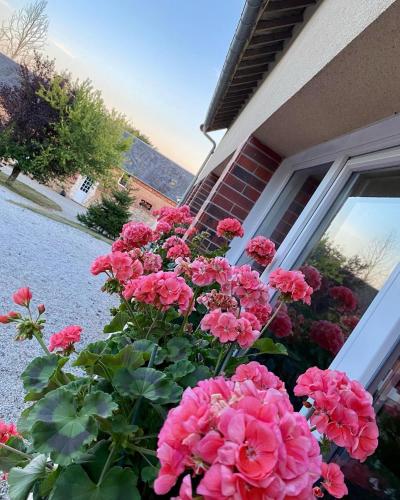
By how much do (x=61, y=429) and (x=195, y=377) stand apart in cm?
45

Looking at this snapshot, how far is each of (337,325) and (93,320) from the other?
3.59 meters

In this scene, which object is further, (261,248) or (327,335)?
(261,248)

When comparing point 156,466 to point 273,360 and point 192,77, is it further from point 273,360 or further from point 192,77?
point 192,77

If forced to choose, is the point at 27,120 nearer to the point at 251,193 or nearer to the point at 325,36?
the point at 251,193

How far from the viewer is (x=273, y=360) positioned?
212 centimetres

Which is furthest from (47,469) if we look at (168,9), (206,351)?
(168,9)

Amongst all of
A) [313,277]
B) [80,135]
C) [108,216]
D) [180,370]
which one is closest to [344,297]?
[313,277]

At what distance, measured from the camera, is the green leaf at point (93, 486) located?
866 mm

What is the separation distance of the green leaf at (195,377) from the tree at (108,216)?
48.3ft

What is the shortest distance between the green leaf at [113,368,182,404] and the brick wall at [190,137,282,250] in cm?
268

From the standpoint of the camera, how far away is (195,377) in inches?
48.4

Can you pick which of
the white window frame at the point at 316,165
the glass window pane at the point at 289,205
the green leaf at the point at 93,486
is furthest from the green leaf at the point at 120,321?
the glass window pane at the point at 289,205

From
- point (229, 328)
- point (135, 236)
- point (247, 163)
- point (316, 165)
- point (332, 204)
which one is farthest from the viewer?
point (247, 163)

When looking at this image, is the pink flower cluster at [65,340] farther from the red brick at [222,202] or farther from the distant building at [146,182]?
the distant building at [146,182]
